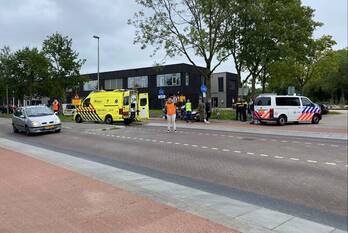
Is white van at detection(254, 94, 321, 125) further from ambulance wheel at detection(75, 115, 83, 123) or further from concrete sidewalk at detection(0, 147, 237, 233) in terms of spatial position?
concrete sidewalk at detection(0, 147, 237, 233)

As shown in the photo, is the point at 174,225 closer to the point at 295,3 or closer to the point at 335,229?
the point at 335,229

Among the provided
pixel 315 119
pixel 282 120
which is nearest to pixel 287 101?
pixel 282 120

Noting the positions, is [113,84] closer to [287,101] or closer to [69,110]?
[69,110]

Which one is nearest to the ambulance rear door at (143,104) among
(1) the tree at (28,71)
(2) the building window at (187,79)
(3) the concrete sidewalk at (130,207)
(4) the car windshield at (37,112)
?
(4) the car windshield at (37,112)

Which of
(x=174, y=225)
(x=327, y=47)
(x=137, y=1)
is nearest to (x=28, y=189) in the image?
(x=174, y=225)

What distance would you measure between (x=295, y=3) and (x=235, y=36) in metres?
7.07

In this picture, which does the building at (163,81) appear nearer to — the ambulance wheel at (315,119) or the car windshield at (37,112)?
the ambulance wheel at (315,119)

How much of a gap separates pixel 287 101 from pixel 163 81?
39.5 metres

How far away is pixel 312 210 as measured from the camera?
6.19m

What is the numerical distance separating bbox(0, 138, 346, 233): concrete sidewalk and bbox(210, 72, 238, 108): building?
Result: 64291 mm

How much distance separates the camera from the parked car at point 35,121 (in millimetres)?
18781

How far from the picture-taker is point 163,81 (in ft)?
206

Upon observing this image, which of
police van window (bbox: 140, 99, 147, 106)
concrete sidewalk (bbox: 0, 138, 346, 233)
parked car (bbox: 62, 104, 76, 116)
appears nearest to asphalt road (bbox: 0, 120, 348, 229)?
concrete sidewalk (bbox: 0, 138, 346, 233)

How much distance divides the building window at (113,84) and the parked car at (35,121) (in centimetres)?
4864
